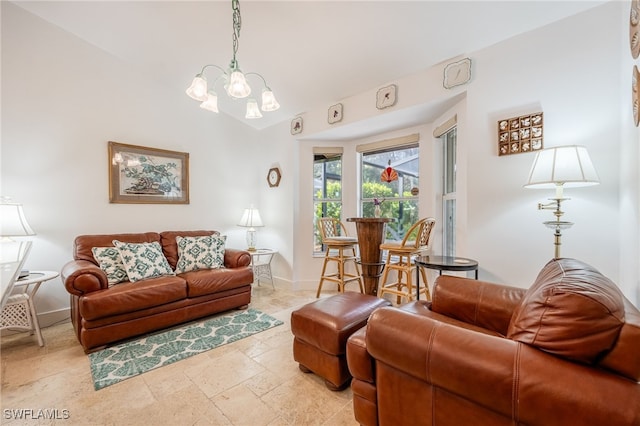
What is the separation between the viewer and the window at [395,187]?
3541 mm

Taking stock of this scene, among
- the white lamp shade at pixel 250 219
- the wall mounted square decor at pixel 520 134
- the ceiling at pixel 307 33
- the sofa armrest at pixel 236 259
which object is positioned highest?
the ceiling at pixel 307 33

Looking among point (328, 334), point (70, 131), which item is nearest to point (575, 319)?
point (328, 334)

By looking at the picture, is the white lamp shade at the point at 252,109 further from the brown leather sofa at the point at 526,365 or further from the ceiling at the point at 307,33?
the brown leather sofa at the point at 526,365

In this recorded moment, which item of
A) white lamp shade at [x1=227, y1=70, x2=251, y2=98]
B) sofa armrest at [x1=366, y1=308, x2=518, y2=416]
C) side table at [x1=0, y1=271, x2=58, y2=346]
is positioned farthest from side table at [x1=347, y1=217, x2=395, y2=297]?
side table at [x1=0, y1=271, x2=58, y2=346]

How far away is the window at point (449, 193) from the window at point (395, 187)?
352mm

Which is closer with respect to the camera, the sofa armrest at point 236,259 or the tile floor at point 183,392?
the tile floor at point 183,392

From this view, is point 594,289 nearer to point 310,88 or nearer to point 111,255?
point 310,88

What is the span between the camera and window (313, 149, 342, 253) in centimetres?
407

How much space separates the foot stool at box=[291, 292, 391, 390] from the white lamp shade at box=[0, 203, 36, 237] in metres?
2.39

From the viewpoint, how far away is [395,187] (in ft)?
12.1

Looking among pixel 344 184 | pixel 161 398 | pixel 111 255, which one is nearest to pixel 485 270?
pixel 344 184

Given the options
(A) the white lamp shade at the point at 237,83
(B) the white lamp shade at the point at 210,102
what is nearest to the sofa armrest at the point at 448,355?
(A) the white lamp shade at the point at 237,83

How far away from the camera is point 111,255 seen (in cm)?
264

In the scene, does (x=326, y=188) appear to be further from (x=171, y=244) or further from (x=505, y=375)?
(x=505, y=375)
